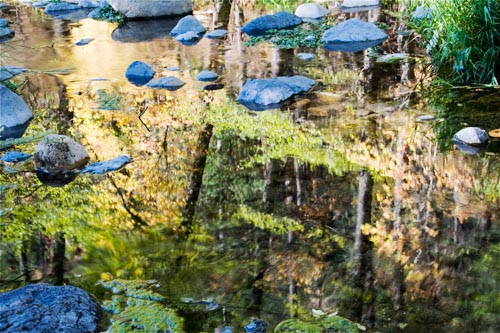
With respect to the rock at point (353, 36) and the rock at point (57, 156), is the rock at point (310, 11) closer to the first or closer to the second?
the rock at point (353, 36)

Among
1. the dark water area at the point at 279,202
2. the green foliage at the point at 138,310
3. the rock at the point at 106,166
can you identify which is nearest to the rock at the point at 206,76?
the dark water area at the point at 279,202

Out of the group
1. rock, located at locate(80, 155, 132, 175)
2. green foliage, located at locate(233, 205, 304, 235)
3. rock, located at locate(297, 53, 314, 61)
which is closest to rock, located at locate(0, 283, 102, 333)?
green foliage, located at locate(233, 205, 304, 235)

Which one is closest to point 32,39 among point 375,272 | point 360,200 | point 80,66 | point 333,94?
point 80,66

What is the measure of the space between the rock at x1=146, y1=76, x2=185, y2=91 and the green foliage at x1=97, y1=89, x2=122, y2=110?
1.31ft

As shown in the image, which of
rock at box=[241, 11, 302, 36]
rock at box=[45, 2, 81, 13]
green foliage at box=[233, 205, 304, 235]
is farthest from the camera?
rock at box=[45, 2, 81, 13]

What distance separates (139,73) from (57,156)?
8.30 feet

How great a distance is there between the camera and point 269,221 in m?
3.82

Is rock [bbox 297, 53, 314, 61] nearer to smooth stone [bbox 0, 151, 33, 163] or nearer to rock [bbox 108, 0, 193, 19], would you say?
smooth stone [bbox 0, 151, 33, 163]

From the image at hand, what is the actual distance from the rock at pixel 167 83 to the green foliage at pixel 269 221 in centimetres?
284

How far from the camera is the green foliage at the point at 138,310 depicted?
289cm

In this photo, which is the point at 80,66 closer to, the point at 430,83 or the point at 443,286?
the point at 430,83

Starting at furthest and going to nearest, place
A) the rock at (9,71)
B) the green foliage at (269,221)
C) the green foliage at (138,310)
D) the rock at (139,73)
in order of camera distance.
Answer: the rock at (9,71) < the rock at (139,73) < the green foliage at (269,221) < the green foliage at (138,310)

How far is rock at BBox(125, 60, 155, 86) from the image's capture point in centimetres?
692

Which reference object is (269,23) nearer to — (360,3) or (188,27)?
(188,27)
